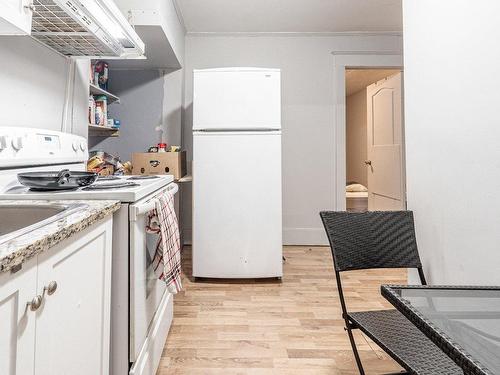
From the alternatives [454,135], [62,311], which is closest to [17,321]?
[62,311]

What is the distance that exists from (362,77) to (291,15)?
287 centimetres

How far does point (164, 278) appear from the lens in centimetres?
143

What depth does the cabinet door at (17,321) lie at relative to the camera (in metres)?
0.53

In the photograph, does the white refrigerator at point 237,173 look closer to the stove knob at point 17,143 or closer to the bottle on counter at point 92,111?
the bottle on counter at point 92,111

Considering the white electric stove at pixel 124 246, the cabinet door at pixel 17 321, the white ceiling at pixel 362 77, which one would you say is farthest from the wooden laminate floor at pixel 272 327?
the white ceiling at pixel 362 77

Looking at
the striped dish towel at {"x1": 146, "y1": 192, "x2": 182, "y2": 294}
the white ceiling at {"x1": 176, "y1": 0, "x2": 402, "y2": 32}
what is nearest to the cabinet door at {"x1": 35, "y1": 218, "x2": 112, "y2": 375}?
the striped dish towel at {"x1": 146, "y1": 192, "x2": 182, "y2": 294}

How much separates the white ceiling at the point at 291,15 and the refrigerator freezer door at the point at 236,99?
0.84 meters

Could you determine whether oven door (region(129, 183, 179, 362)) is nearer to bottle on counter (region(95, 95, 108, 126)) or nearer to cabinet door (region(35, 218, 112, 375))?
cabinet door (region(35, 218, 112, 375))

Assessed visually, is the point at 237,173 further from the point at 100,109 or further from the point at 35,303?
the point at 35,303

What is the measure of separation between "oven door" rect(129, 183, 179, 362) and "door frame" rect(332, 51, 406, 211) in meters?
2.61

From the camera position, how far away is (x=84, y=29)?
4.68ft

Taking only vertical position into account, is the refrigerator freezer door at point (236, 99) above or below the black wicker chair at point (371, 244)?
above

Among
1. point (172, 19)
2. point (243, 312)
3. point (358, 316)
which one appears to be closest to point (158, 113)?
point (172, 19)

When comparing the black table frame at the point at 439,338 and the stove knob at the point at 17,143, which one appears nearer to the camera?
the black table frame at the point at 439,338
